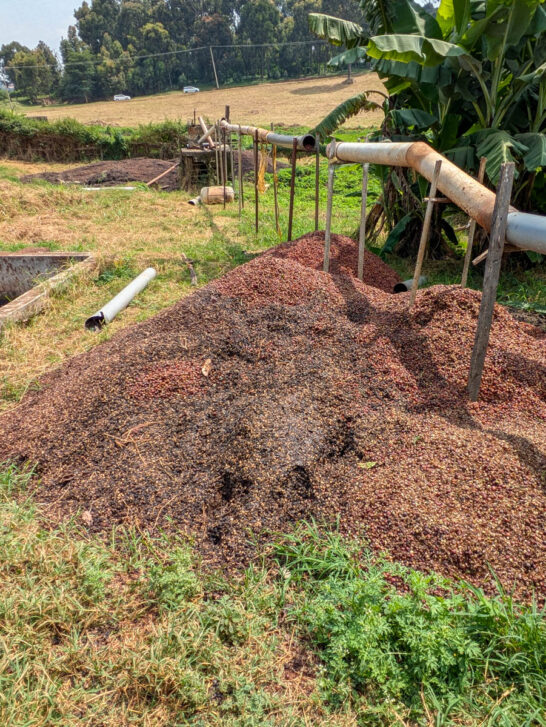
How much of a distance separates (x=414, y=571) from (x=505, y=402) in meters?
1.84

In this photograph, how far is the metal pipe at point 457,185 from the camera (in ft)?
9.35

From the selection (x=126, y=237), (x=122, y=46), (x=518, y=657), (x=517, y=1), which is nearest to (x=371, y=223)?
(x=517, y=1)

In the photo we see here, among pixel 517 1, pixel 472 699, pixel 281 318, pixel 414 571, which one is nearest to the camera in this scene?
pixel 472 699

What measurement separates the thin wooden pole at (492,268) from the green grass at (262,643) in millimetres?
1656

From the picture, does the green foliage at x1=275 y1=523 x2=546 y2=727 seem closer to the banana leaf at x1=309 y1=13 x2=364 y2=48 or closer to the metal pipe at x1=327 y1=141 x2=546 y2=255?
the metal pipe at x1=327 y1=141 x2=546 y2=255

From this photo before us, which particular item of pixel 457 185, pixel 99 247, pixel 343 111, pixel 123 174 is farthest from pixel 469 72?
pixel 123 174

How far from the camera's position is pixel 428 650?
2.00 metres

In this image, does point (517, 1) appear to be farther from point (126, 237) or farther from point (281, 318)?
point (126, 237)

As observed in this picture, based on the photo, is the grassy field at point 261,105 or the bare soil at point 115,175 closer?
the bare soil at point 115,175

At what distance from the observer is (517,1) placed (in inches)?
223

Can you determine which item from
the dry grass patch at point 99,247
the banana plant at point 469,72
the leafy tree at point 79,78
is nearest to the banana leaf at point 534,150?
the banana plant at point 469,72

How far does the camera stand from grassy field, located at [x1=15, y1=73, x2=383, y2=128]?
34.7m

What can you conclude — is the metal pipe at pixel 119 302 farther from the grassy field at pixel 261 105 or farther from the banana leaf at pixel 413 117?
the grassy field at pixel 261 105

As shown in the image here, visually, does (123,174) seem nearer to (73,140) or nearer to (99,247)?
(73,140)
